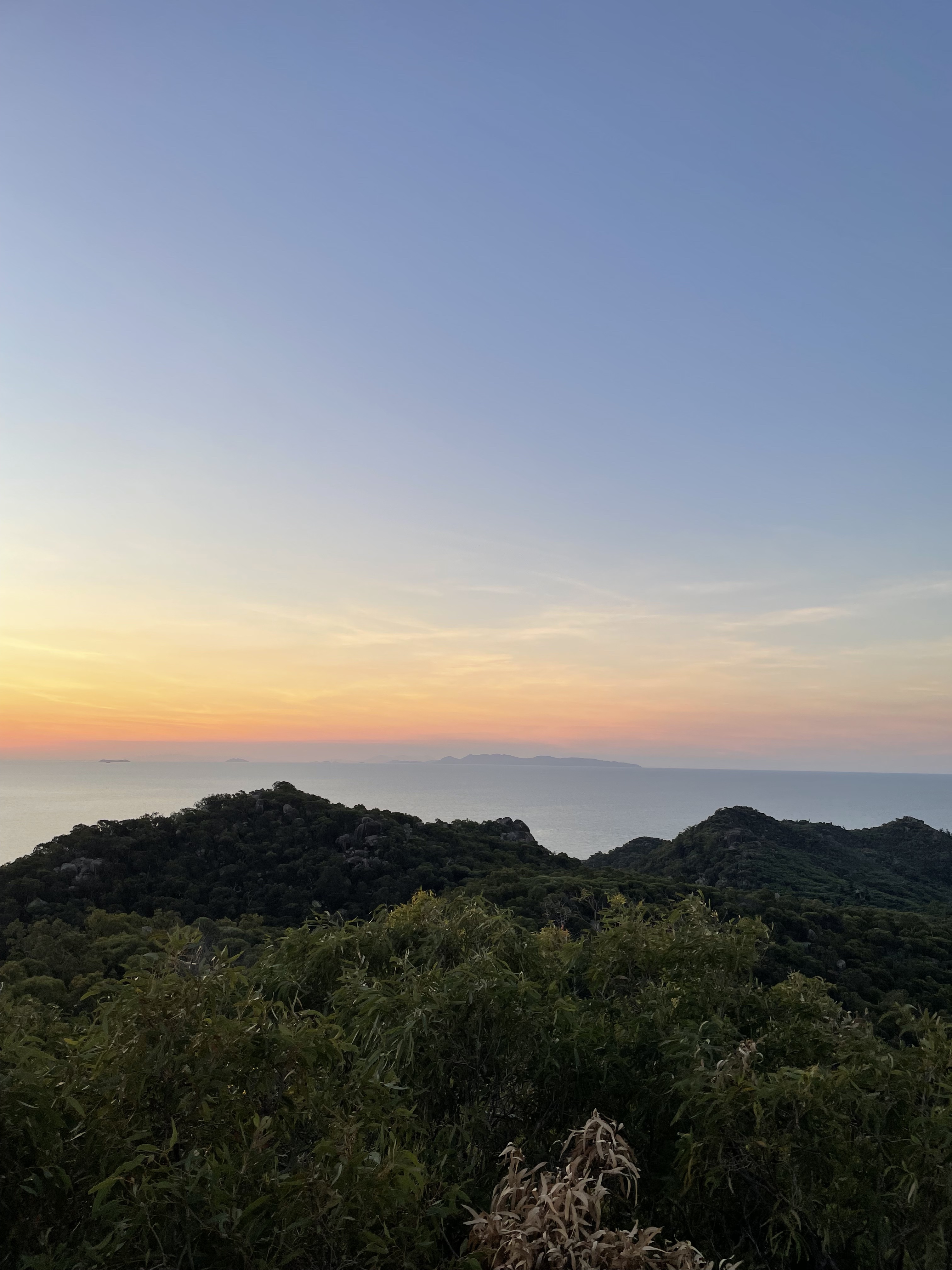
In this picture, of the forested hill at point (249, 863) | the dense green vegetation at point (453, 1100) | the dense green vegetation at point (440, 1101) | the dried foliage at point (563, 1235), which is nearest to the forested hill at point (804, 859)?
the forested hill at point (249, 863)

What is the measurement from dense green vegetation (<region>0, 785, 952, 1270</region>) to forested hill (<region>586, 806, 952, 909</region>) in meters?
38.6

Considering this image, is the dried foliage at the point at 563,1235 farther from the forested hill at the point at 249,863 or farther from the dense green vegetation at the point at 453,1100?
the forested hill at the point at 249,863

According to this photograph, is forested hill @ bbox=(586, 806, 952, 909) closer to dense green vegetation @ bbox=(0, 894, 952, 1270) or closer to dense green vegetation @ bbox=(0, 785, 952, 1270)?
dense green vegetation @ bbox=(0, 785, 952, 1270)

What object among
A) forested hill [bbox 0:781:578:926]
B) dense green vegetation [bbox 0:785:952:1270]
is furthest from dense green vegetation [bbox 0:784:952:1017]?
dense green vegetation [bbox 0:785:952:1270]

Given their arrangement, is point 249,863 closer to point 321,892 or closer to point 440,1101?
point 321,892

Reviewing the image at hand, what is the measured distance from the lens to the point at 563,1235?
2998 millimetres

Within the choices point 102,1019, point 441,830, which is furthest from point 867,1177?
point 441,830

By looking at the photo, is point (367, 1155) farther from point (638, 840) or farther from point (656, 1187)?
point (638, 840)

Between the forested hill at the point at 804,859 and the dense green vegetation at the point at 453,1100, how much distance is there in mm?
38555

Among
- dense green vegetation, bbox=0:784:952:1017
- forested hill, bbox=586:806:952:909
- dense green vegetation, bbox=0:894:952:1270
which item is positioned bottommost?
forested hill, bbox=586:806:952:909

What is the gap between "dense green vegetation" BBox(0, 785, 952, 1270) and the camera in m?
3.04

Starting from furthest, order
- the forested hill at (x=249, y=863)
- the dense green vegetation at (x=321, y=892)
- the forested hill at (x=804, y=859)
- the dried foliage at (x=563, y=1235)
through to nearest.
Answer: the forested hill at (x=804, y=859) → the forested hill at (x=249, y=863) → the dense green vegetation at (x=321, y=892) → the dried foliage at (x=563, y=1235)

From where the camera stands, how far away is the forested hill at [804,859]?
52.4 m

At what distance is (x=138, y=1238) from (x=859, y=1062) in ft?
15.9
